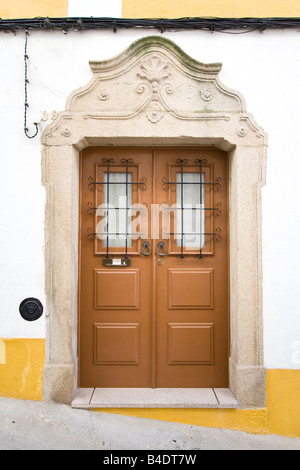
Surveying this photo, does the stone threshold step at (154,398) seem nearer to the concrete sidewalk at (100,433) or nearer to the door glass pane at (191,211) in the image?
the concrete sidewalk at (100,433)

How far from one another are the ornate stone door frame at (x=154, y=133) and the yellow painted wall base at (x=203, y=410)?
0.64 feet

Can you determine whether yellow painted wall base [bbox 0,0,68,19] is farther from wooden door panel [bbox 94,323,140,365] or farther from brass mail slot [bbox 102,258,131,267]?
wooden door panel [bbox 94,323,140,365]

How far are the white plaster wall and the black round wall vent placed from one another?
0.21ft

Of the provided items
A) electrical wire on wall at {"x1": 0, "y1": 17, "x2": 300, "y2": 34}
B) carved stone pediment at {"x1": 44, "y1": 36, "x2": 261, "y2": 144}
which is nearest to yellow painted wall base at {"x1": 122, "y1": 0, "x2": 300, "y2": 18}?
electrical wire on wall at {"x1": 0, "y1": 17, "x2": 300, "y2": 34}

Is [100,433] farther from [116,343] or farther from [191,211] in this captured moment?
[191,211]

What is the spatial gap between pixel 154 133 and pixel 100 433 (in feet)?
9.35

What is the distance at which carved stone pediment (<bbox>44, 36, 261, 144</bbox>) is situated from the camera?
3.59 metres

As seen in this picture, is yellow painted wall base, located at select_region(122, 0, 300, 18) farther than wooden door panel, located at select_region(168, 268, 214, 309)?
No

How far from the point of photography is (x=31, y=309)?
3.59 meters

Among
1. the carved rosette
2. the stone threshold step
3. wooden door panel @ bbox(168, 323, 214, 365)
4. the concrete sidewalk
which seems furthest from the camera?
wooden door panel @ bbox(168, 323, 214, 365)

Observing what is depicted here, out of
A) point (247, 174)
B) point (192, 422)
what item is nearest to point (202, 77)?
point (247, 174)

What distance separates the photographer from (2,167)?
11.9 ft

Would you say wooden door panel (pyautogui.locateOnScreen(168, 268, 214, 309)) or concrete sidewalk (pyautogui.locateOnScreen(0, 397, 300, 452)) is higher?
wooden door panel (pyautogui.locateOnScreen(168, 268, 214, 309))

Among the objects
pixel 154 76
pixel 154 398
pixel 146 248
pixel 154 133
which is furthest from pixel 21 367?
pixel 154 76
